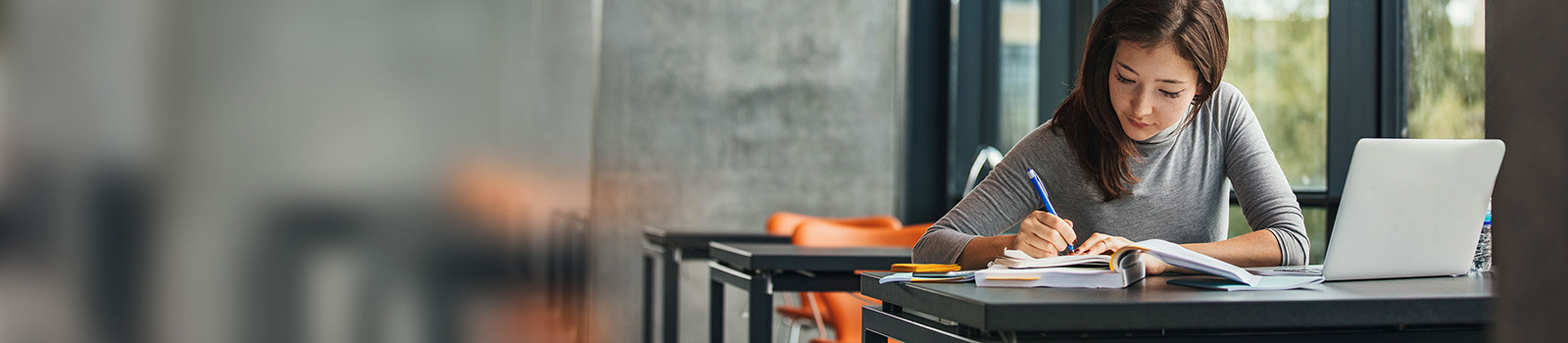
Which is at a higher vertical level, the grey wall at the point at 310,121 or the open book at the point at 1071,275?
the grey wall at the point at 310,121

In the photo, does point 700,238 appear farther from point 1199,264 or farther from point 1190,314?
point 1190,314

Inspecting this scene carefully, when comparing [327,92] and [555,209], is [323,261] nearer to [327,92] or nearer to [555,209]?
[327,92]

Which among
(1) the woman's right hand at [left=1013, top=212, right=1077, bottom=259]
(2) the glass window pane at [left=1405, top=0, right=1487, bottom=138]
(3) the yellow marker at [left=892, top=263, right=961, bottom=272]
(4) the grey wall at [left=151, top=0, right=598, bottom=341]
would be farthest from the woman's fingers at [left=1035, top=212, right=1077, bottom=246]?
(2) the glass window pane at [left=1405, top=0, right=1487, bottom=138]

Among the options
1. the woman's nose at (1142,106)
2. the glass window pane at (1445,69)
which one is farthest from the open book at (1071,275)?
the glass window pane at (1445,69)

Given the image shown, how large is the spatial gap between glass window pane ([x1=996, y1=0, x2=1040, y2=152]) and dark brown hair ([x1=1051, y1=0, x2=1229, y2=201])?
89.7 inches

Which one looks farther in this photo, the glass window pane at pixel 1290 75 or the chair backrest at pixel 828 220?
the chair backrest at pixel 828 220

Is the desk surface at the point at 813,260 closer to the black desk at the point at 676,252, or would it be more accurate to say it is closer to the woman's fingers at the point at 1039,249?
the woman's fingers at the point at 1039,249

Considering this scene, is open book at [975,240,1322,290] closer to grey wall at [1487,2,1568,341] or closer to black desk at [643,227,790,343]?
grey wall at [1487,2,1568,341]

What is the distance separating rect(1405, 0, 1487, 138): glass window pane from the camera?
6.77 ft

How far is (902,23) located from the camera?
4.27 m

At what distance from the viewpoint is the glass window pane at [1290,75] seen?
2.46 m

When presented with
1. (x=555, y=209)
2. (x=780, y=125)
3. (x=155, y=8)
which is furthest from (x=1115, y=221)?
(x=780, y=125)

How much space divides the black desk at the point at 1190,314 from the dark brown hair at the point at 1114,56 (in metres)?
0.54

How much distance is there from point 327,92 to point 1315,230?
2.23m
